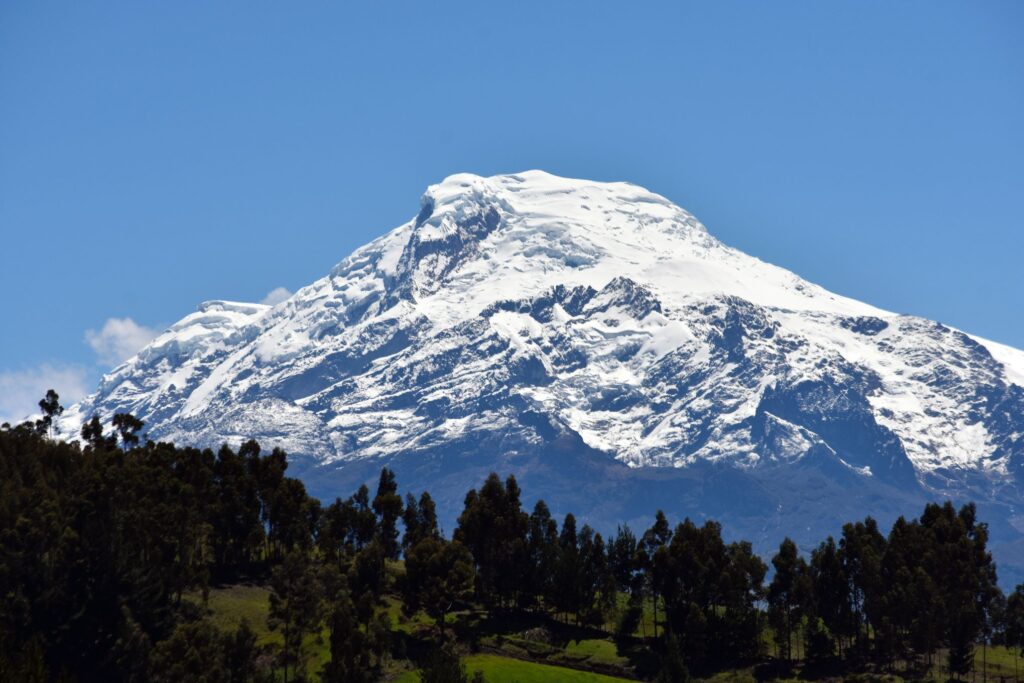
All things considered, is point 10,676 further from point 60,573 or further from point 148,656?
point 60,573

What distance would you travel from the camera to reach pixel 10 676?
149 meters

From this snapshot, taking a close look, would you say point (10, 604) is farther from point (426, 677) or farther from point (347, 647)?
point (426, 677)

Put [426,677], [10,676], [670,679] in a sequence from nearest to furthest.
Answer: [10,676]
[426,677]
[670,679]

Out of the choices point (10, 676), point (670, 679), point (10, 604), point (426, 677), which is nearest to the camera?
point (10, 676)

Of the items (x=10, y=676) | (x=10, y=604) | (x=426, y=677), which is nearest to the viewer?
(x=10, y=676)

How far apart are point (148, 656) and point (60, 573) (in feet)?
73.7

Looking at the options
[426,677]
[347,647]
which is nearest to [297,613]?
[347,647]

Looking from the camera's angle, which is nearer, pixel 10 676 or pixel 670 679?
pixel 10 676

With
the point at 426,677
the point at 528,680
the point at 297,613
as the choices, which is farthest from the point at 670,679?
the point at 297,613

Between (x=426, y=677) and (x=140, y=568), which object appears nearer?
(x=426, y=677)

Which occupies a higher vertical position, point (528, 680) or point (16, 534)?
point (16, 534)

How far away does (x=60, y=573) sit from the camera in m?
198

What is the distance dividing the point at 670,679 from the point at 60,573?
3461 inches

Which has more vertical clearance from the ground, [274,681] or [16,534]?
[16,534]
